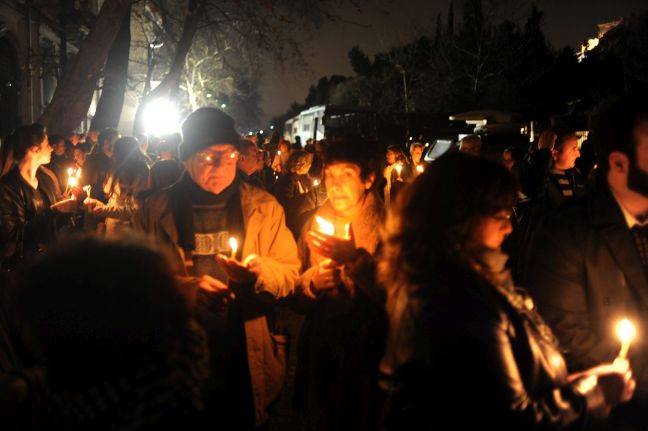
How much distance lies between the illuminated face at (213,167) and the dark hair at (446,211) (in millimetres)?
1523

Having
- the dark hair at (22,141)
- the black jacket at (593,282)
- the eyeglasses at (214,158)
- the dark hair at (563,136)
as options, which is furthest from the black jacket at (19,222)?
the dark hair at (563,136)

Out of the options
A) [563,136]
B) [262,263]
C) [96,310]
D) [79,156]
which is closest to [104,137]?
[79,156]

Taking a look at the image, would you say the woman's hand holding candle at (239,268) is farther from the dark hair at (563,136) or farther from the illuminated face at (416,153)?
the illuminated face at (416,153)

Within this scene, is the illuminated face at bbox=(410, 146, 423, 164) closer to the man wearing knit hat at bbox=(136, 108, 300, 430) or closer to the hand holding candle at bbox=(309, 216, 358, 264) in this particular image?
the man wearing knit hat at bbox=(136, 108, 300, 430)

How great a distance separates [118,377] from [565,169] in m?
6.05

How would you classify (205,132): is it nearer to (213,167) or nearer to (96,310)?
(213,167)

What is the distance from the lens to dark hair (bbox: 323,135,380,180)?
3775 millimetres

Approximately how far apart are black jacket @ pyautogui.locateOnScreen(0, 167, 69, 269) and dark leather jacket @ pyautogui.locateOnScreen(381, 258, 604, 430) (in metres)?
4.04

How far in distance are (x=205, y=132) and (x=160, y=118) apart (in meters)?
33.8

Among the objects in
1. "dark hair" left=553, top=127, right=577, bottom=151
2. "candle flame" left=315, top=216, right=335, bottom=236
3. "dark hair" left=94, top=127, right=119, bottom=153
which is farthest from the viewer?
"dark hair" left=94, top=127, right=119, bottom=153

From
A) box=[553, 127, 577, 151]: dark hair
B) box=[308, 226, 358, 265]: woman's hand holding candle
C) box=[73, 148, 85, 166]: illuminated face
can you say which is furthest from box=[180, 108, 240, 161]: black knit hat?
box=[73, 148, 85, 166]: illuminated face

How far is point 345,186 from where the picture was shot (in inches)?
149

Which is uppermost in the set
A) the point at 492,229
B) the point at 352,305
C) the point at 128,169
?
the point at 128,169

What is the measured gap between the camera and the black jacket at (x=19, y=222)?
5.16m
